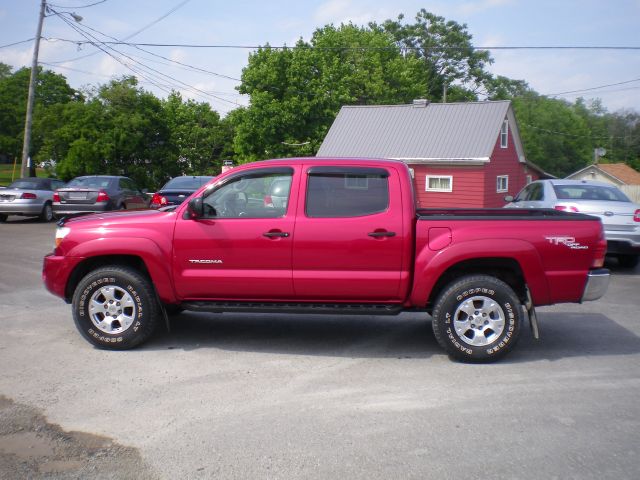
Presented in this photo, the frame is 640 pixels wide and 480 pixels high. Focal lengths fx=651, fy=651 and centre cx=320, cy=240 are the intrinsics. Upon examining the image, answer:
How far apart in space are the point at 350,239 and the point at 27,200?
17053 mm

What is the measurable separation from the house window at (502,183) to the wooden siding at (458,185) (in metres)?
2.78

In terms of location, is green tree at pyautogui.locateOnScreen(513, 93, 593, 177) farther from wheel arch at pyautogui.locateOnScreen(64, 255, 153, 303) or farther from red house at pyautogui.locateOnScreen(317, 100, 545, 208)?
wheel arch at pyautogui.locateOnScreen(64, 255, 153, 303)

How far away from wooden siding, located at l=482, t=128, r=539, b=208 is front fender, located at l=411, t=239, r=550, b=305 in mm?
26140

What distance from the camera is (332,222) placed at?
604 cm

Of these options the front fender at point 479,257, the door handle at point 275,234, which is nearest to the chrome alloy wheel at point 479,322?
the front fender at point 479,257

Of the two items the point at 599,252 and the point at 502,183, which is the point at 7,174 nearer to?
the point at 502,183

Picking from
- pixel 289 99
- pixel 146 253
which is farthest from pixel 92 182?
pixel 289 99

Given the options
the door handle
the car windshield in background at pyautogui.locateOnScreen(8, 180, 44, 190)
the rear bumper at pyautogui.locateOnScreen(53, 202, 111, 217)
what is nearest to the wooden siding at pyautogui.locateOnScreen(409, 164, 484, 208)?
the rear bumper at pyautogui.locateOnScreen(53, 202, 111, 217)

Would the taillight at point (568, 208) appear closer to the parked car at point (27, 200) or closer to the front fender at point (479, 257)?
the front fender at point (479, 257)

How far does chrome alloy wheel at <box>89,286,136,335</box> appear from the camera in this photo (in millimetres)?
6297

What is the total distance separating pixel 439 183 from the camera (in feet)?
108

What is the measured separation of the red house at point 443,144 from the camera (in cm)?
3175

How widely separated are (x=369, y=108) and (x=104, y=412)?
32854 mm

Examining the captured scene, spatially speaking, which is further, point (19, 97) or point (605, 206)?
point (19, 97)
